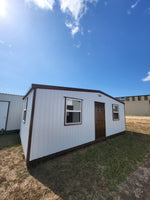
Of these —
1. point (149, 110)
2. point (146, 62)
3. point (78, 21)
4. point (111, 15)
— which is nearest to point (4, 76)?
point (78, 21)

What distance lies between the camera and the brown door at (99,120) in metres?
4.81


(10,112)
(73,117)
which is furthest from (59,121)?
(10,112)

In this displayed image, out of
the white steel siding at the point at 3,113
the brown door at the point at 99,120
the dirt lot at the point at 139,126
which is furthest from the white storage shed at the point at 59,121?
the dirt lot at the point at 139,126

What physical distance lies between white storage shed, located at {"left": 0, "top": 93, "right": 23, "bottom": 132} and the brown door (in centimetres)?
670

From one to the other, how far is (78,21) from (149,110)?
25538 millimetres

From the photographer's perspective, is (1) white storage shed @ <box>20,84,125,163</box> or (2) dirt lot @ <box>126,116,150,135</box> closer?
(1) white storage shed @ <box>20,84,125,163</box>

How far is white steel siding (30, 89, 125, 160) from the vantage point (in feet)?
8.99

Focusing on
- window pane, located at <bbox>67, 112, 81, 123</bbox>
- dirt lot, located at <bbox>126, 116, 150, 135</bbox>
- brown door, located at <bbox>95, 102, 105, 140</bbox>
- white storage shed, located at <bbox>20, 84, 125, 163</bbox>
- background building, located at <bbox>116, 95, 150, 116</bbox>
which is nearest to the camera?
white storage shed, located at <bbox>20, 84, 125, 163</bbox>

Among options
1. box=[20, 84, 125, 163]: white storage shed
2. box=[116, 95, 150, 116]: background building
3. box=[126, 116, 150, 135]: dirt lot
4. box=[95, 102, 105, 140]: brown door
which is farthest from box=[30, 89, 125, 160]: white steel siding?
box=[116, 95, 150, 116]: background building

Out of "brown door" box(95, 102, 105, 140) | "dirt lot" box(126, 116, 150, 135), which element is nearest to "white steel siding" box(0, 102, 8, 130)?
"brown door" box(95, 102, 105, 140)

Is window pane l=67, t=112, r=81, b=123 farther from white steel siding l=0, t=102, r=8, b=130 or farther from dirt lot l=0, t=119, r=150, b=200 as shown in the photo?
white steel siding l=0, t=102, r=8, b=130

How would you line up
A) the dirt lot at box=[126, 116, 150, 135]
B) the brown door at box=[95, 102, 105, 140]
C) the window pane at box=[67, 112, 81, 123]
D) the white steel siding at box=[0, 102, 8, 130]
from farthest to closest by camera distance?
the dirt lot at box=[126, 116, 150, 135] < the white steel siding at box=[0, 102, 8, 130] < the brown door at box=[95, 102, 105, 140] < the window pane at box=[67, 112, 81, 123]

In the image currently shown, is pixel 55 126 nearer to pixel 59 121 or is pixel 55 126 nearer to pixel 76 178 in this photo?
pixel 59 121

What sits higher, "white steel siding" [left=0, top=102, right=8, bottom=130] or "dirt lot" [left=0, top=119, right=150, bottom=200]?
"white steel siding" [left=0, top=102, right=8, bottom=130]
